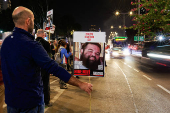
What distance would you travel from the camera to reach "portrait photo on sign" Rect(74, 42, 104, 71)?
5676 mm

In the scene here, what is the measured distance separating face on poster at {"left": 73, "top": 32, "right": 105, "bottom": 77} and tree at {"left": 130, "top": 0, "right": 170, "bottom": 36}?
32.4 ft

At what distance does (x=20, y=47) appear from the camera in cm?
182

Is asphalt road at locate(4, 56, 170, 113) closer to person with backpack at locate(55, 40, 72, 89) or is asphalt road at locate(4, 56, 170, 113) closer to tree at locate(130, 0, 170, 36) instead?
person with backpack at locate(55, 40, 72, 89)

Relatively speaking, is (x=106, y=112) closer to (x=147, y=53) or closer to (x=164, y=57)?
(x=164, y=57)

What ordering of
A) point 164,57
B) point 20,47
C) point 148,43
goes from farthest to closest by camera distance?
1. point 148,43
2. point 164,57
3. point 20,47

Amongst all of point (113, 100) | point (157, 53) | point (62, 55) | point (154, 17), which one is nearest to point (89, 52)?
point (113, 100)

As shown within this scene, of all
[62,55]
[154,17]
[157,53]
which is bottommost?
[157,53]

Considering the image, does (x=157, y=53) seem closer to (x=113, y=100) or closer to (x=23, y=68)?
(x=113, y=100)

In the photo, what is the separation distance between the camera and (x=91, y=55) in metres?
5.72

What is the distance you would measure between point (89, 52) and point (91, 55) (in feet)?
0.37

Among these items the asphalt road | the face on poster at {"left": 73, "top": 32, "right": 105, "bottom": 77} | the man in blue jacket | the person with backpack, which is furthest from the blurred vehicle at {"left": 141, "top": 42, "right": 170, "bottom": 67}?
the man in blue jacket

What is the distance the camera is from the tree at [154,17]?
1406 centimetres

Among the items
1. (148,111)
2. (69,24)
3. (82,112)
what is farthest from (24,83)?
(69,24)

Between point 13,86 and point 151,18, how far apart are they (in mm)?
15131
